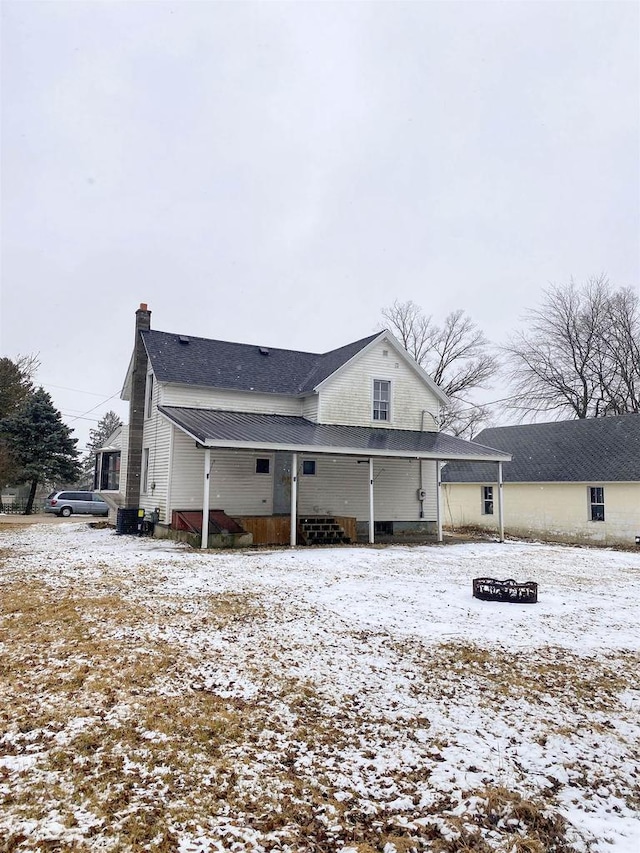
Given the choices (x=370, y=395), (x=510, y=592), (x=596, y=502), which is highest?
(x=370, y=395)

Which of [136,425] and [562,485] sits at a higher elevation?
[136,425]

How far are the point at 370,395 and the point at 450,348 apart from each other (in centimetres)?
2009

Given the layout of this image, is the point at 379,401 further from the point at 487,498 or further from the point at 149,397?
the point at 149,397

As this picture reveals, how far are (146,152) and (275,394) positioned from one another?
1208 centimetres

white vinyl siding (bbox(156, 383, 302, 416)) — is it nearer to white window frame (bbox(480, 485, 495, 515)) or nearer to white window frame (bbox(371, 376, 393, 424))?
white window frame (bbox(371, 376, 393, 424))

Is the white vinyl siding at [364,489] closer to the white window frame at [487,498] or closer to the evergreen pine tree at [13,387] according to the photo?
the white window frame at [487,498]

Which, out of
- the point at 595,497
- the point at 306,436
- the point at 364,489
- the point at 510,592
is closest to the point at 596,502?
the point at 595,497

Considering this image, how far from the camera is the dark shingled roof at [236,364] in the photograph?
18.3 metres

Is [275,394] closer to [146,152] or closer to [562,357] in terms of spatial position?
[146,152]

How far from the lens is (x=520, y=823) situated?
292cm

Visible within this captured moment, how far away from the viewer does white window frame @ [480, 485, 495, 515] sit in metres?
24.2

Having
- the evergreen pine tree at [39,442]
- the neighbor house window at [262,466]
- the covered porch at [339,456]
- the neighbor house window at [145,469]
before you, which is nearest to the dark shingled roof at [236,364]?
the covered porch at [339,456]

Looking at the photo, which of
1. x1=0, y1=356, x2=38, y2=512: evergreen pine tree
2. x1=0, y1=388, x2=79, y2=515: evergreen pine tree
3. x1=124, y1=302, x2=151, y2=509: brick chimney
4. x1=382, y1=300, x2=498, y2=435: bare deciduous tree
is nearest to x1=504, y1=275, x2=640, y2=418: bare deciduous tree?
x1=382, y1=300, x2=498, y2=435: bare deciduous tree

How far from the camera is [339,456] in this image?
18688 mm
